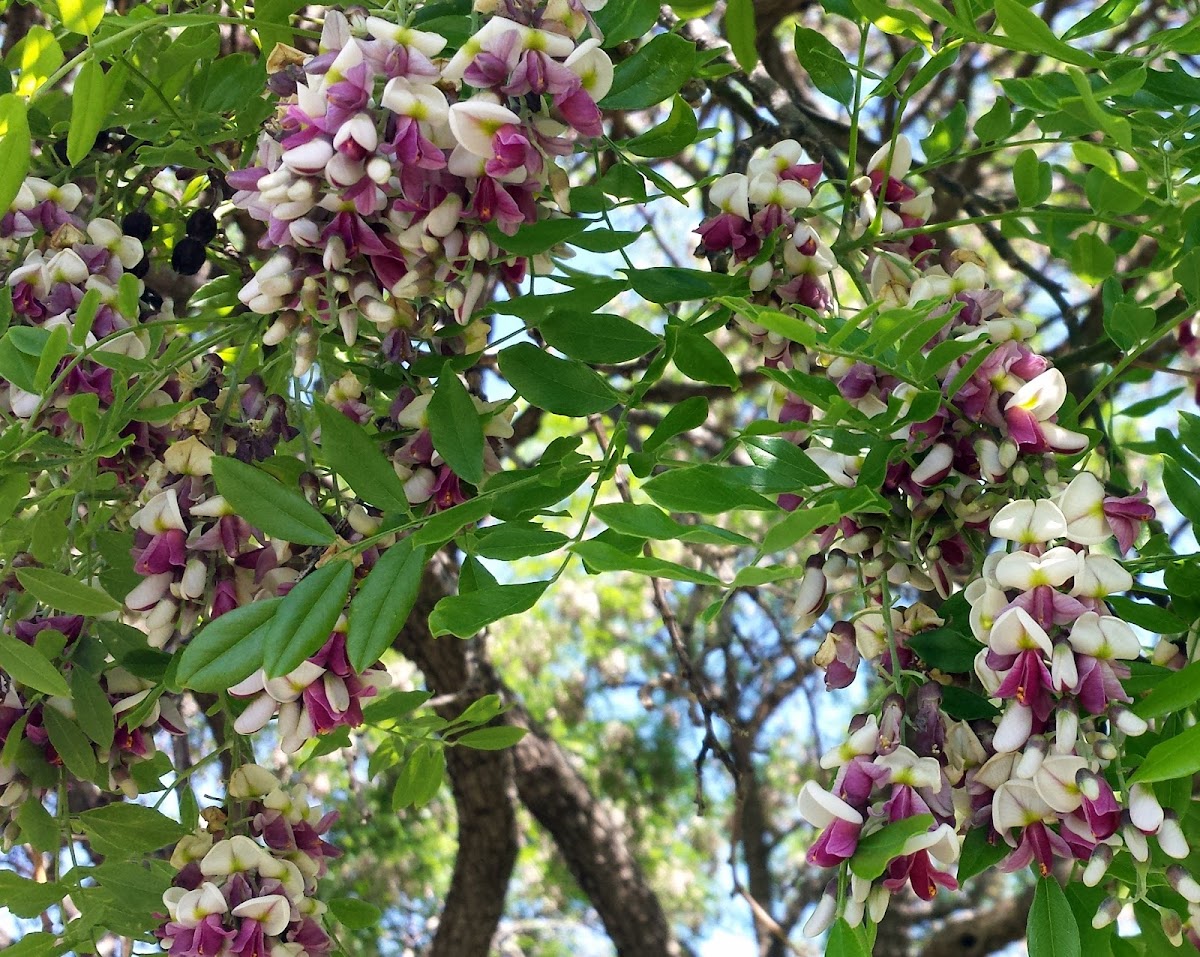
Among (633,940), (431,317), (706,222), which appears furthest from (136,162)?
(633,940)

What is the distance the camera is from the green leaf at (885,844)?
1.87ft

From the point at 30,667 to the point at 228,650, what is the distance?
168mm

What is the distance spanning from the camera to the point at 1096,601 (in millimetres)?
619

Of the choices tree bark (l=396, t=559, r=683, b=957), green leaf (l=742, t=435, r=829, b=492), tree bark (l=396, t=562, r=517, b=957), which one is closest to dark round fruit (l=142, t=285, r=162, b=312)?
green leaf (l=742, t=435, r=829, b=492)

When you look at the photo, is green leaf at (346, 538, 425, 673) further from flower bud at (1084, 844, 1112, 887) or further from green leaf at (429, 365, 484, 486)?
flower bud at (1084, 844, 1112, 887)

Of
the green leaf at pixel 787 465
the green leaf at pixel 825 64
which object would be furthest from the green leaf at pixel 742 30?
the green leaf at pixel 787 465

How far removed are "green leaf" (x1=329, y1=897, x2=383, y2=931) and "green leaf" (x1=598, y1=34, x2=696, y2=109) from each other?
2.15ft

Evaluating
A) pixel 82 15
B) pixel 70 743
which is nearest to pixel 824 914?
pixel 70 743

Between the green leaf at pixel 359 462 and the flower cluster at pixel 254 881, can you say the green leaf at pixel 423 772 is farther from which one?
the green leaf at pixel 359 462

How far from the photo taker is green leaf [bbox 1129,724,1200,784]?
1.78 feet

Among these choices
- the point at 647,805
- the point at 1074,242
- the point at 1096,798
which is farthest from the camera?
the point at 647,805

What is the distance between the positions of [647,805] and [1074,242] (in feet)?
10.2

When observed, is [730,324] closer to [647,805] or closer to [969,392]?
[969,392]

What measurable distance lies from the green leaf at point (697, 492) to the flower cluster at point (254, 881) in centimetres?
40
